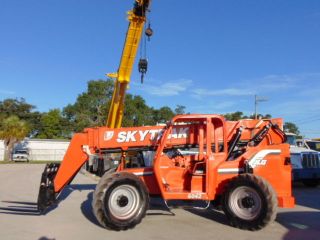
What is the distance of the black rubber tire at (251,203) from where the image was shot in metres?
8.55

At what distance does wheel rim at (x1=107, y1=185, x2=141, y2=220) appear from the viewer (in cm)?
897

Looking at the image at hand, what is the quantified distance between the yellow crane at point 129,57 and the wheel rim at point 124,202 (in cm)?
1189

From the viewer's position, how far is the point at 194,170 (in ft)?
31.9

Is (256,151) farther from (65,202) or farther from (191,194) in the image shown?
(65,202)

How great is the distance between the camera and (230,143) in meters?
9.98

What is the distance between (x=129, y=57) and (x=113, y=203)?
13.8 m

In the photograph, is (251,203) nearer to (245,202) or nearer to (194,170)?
(245,202)

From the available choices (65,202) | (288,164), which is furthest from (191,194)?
(65,202)

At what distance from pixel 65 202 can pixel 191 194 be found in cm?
503

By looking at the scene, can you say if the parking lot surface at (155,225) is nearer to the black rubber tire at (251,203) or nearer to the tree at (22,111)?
the black rubber tire at (251,203)

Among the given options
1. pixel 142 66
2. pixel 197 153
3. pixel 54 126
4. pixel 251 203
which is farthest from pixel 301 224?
pixel 54 126

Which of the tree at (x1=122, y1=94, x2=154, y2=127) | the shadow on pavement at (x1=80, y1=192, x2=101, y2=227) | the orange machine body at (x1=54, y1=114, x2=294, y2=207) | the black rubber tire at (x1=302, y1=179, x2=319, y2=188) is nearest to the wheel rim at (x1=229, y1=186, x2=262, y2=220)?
the orange machine body at (x1=54, y1=114, x2=294, y2=207)

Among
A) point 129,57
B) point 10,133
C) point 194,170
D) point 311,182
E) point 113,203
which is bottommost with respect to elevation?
point 113,203

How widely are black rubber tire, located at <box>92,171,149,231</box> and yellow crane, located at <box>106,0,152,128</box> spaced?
1182 cm
